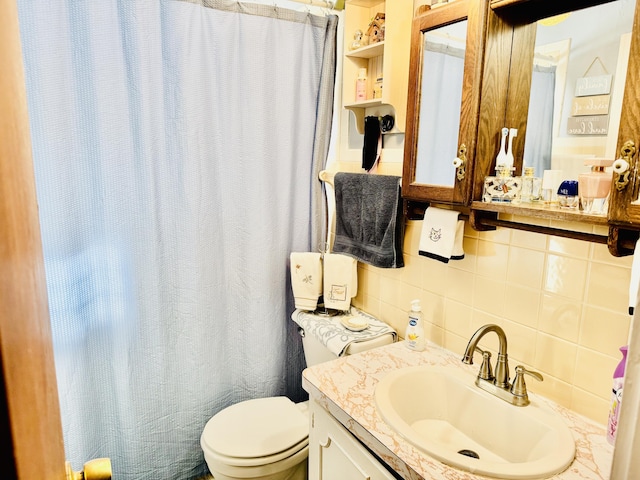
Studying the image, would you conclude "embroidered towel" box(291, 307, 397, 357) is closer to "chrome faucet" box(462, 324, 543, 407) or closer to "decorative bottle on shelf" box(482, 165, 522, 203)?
"chrome faucet" box(462, 324, 543, 407)

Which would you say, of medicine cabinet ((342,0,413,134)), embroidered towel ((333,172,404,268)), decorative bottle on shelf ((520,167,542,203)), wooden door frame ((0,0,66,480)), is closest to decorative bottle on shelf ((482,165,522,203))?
decorative bottle on shelf ((520,167,542,203))

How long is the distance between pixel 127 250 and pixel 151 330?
0.33 m

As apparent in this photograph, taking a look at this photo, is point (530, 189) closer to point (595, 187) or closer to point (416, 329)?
point (595, 187)

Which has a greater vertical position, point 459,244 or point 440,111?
point 440,111

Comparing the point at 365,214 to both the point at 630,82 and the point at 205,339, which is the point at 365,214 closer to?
the point at 205,339

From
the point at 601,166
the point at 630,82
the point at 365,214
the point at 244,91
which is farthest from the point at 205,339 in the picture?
the point at 630,82

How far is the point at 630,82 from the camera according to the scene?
33.5 inches

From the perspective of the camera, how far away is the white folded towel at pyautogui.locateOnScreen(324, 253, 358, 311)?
1.84 metres

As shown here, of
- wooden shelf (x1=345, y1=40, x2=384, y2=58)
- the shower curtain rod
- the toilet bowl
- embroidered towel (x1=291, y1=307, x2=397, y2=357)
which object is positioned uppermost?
the shower curtain rod

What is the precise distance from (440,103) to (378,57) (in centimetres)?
55

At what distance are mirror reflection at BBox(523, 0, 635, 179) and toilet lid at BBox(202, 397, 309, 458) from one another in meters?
1.24

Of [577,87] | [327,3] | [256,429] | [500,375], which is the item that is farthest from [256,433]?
[327,3]

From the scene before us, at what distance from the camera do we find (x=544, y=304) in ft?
4.08

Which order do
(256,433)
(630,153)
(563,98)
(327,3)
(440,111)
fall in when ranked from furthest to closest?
(327,3)
(256,433)
(440,111)
(563,98)
(630,153)
